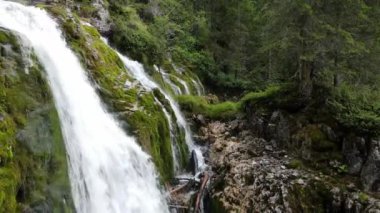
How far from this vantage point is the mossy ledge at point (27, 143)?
663 centimetres

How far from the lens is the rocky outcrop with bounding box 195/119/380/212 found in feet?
31.9

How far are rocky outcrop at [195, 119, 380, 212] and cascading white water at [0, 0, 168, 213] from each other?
1.97 metres

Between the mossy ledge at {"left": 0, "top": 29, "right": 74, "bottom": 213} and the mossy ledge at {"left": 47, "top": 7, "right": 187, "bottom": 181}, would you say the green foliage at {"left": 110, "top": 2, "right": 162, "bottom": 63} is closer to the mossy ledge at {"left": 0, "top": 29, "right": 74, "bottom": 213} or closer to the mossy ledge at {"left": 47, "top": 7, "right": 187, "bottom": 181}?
the mossy ledge at {"left": 47, "top": 7, "right": 187, "bottom": 181}

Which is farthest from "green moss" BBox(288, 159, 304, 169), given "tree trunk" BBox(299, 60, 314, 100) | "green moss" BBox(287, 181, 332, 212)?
"tree trunk" BBox(299, 60, 314, 100)

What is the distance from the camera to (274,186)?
33.7ft

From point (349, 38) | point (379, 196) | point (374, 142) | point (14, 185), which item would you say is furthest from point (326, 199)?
point (14, 185)

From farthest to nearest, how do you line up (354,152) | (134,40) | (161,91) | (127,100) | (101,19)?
(101,19) → (134,40) → (161,91) → (127,100) → (354,152)

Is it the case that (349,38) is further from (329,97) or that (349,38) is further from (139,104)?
(139,104)

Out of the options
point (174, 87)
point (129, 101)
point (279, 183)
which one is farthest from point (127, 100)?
point (174, 87)

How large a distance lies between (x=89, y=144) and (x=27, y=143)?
2135mm

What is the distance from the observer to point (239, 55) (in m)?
26.6

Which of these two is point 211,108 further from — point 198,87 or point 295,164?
point 198,87

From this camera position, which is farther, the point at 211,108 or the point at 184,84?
the point at 184,84

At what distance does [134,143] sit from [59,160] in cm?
315
